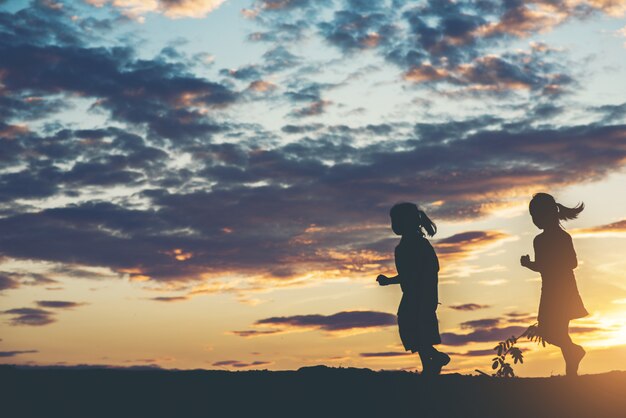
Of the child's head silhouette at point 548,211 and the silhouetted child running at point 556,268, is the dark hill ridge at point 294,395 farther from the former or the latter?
the child's head silhouette at point 548,211

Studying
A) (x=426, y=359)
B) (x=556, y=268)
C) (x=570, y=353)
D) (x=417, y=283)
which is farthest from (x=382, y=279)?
(x=570, y=353)

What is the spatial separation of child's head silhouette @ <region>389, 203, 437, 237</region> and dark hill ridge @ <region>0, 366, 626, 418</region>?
234 cm

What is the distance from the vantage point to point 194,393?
39.1 ft

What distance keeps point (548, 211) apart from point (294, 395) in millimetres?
6091

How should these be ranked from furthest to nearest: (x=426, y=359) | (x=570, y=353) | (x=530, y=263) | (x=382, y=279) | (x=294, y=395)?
(x=530, y=263) < (x=570, y=353) < (x=426, y=359) < (x=382, y=279) < (x=294, y=395)

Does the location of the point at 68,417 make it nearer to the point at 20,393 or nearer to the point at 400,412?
the point at 20,393

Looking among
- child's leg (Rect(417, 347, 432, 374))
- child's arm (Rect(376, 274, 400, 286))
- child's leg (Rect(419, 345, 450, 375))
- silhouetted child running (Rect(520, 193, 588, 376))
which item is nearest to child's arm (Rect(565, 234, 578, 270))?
silhouetted child running (Rect(520, 193, 588, 376))

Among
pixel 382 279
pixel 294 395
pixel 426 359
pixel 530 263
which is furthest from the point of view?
pixel 530 263

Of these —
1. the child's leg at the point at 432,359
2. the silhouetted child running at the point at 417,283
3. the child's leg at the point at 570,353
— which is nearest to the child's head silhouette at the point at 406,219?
the silhouetted child running at the point at 417,283

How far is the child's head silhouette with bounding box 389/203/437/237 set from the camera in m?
14.2

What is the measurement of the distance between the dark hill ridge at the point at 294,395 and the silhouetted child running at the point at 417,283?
0.47 m

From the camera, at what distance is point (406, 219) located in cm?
1422

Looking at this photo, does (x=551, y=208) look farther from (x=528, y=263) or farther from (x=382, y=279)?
(x=382, y=279)

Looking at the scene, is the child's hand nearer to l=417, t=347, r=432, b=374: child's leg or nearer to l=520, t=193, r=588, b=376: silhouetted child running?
l=417, t=347, r=432, b=374: child's leg
